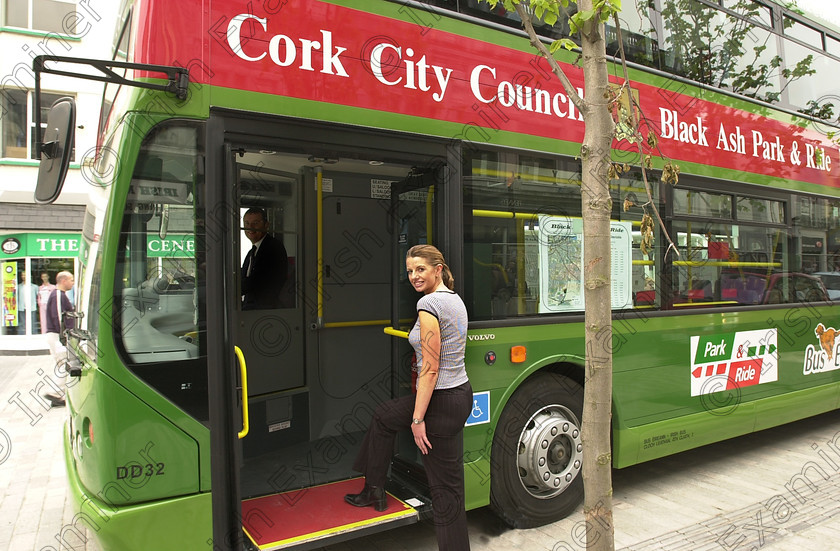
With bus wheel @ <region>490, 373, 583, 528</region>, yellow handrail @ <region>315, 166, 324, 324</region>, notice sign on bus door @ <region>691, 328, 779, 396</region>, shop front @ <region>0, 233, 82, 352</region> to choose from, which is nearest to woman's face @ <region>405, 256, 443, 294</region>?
bus wheel @ <region>490, 373, 583, 528</region>

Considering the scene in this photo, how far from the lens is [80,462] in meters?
3.07

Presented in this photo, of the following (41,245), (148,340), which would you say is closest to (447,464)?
(148,340)

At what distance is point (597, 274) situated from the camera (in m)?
2.46

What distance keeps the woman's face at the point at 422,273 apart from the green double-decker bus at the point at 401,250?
487 millimetres

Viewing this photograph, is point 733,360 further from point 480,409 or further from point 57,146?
point 57,146

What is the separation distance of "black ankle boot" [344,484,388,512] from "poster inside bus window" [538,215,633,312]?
1.63 m

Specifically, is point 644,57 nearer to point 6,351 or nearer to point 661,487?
point 661,487

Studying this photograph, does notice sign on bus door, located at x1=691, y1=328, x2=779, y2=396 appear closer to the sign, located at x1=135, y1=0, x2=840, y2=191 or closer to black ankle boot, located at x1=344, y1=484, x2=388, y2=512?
the sign, located at x1=135, y1=0, x2=840, y2=191

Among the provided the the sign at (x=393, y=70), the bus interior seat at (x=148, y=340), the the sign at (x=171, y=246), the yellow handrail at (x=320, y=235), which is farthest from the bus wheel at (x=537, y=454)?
the the sign at (x=171, y=246)

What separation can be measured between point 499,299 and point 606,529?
171 centimetres

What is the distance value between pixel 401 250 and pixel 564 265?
122 cm

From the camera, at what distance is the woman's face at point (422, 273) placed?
10.7 ft

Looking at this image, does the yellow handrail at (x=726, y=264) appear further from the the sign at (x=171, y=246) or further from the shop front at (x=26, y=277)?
the shop front at (x=26, y=277)

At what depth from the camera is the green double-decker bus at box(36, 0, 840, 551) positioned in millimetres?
2818
